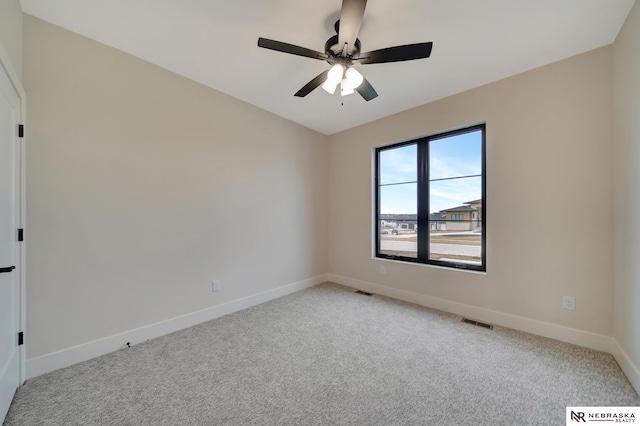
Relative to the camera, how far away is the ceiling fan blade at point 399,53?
165 cm

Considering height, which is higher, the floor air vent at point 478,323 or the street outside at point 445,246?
the street outside at point 445,246

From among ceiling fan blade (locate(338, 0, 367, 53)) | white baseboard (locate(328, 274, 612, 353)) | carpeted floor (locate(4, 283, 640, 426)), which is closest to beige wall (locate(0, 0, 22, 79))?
ceiling fan blade (locate(338, 0, 367, 53))

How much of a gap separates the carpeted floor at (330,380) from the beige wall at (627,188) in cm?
36

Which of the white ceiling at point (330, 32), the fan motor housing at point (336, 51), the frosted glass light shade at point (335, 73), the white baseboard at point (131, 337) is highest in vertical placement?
the white ceiling at point (330, 32)

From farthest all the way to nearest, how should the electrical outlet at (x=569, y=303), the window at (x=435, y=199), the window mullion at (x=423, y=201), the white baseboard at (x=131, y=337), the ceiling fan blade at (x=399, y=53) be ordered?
1. the window mullion at (x=423, y=201)
2. the window at (x=435, y=199)
3. the electrical outlet at (x=569, y=303)
4. the white baseboard at (x=131, y=337)
5. the ceiling fan blade at (x=399, y=53)

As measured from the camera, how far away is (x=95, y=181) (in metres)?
2.10

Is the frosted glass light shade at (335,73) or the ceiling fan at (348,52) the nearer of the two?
the ceiling fan at (348,52)

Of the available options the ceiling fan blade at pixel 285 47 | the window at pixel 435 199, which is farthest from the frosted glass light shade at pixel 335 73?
the window at pixel 435 199

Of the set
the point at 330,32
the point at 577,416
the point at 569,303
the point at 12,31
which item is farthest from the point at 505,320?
the point at 12,31

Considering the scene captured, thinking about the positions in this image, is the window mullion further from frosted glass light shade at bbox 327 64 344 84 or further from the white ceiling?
frosted glass light shade at bbox 327 64 344 84

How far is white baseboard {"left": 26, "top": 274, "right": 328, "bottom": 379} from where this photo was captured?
1.86 meters

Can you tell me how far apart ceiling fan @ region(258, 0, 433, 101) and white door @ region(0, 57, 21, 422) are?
1.69 m

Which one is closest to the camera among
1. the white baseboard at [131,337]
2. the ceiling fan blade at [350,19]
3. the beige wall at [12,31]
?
the ceiling fan blade at [350,19]

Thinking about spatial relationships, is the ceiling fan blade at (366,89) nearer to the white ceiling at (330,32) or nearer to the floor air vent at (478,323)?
the white ceiling at (330,32)
